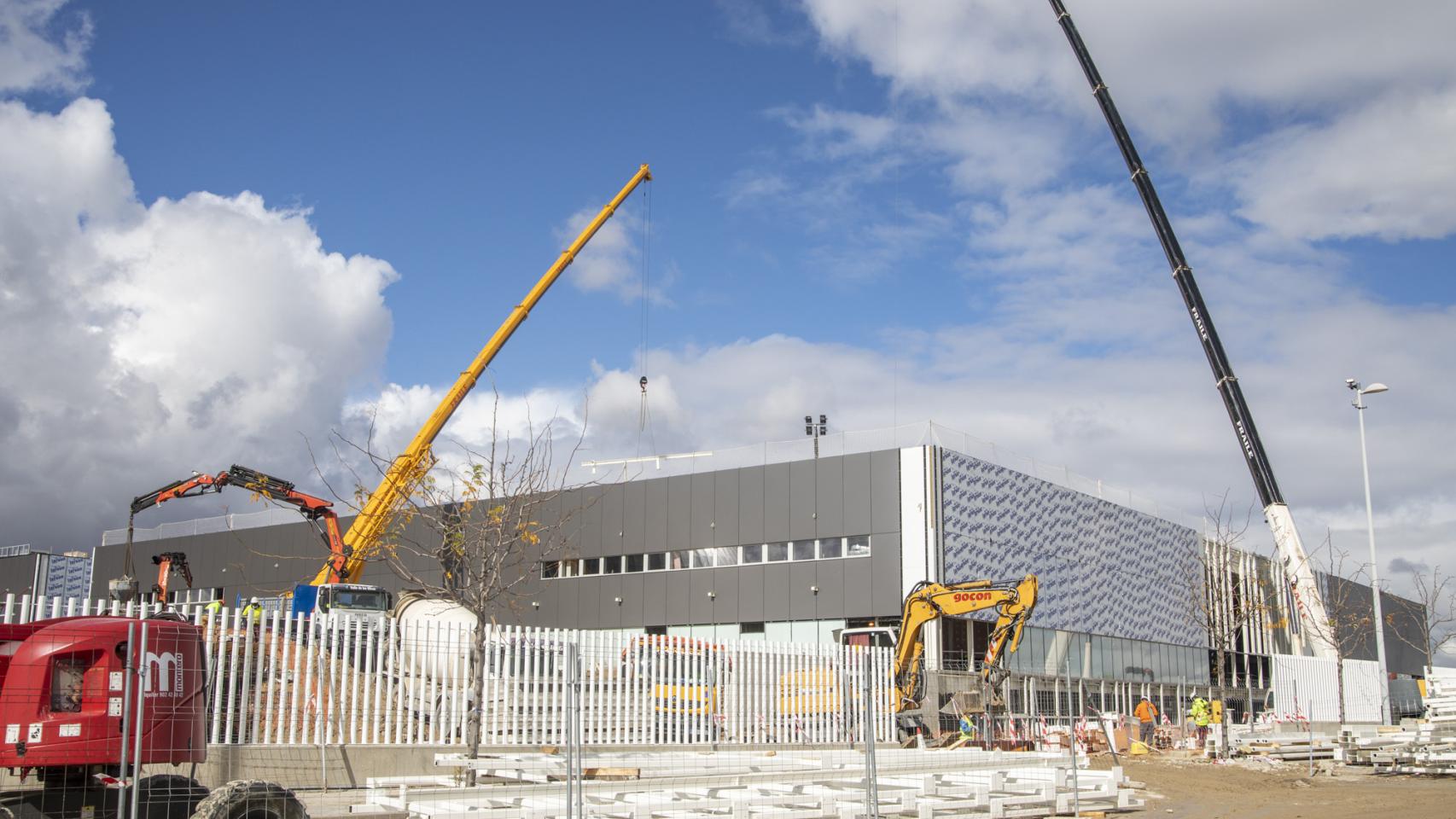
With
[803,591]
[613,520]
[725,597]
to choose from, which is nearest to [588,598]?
[613,520]

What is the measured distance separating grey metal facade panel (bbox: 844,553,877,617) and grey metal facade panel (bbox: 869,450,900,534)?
998mm

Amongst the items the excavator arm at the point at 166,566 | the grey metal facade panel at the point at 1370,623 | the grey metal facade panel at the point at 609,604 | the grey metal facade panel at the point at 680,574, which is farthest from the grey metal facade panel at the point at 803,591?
the grey metal facade panel at the point at 1370,623

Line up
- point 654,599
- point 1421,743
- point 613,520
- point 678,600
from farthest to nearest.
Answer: point 613,520, point 654,599, point 678,600, point 1421,743

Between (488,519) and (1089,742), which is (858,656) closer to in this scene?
(1089,742)

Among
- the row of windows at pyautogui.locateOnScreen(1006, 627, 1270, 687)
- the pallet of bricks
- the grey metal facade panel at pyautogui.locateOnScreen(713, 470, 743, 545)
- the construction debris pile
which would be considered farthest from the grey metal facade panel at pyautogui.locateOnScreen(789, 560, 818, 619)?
the construction debris pile

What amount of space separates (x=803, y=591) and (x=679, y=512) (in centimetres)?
499

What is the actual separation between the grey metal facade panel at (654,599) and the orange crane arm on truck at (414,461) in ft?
26.3

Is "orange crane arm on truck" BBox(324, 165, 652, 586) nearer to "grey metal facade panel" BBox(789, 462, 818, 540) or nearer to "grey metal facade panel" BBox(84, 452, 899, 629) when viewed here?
"grey metal facade panel" BBox(84, 452, 899, 629)

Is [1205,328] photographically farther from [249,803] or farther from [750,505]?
[249,803]

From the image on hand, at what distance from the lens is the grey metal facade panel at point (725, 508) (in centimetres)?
3809

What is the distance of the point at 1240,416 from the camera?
44188mm

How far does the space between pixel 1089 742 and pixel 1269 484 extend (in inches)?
716

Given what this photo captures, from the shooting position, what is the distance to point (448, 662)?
1895cm

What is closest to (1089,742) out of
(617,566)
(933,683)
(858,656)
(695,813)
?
(933,683)
